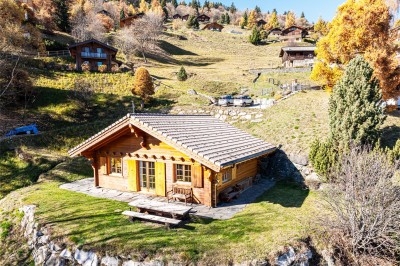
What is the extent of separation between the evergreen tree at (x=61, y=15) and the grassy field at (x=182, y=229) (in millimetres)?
62563

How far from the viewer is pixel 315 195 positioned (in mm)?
16969

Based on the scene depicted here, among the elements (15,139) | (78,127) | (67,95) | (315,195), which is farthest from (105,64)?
(315,195)

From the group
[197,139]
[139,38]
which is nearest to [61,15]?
[139,38]

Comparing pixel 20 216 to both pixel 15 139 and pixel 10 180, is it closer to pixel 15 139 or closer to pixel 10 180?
→ pixel 10 180

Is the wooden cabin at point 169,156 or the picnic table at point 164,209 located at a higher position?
the wooden cabin at point 169,156

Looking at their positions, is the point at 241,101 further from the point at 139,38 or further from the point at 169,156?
the point at 139,38

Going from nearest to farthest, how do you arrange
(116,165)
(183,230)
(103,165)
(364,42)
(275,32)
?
(183,230) < (116,165) < (103,165) < (364,42) < (275,32)

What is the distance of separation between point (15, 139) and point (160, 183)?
1703cm

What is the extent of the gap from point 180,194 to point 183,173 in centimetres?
113

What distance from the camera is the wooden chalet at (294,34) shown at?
307ft

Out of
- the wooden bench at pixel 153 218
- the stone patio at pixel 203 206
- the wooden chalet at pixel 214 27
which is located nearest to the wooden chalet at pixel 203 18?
the wooden chalet at pixel 214 27

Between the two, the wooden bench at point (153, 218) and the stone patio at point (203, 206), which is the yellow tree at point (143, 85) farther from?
the wooden bench at point (153, 218)

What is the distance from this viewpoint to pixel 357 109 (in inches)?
695

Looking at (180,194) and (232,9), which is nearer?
(180,194)
